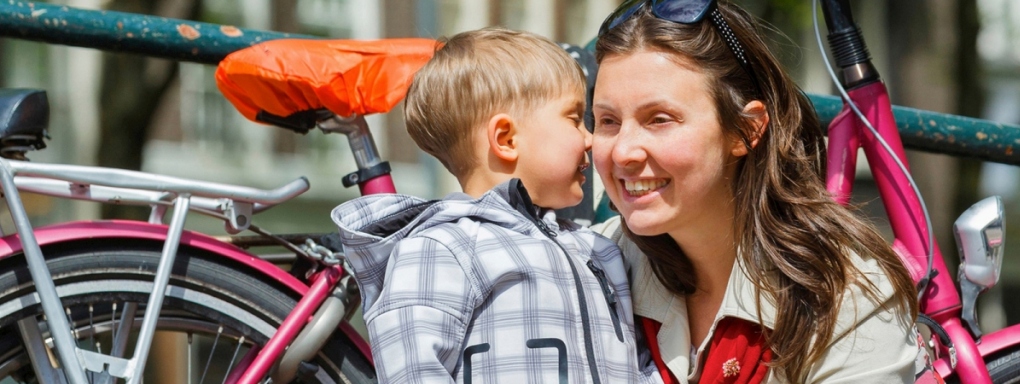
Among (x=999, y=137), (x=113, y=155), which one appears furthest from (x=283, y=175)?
(x=999, y=137)

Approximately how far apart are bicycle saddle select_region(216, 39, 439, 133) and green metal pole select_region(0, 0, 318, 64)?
0.67 ft

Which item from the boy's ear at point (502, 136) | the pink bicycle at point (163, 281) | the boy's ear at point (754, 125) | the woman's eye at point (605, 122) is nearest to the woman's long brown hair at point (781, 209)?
the boy's ear at point (754, 125)

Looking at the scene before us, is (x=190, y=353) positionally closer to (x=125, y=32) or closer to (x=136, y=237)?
(x=136, y=237)

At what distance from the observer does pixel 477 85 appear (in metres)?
2.31

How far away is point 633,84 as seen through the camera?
2064 millimetres

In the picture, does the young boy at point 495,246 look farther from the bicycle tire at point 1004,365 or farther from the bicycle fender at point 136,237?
the bicycle tire at point 1004,365

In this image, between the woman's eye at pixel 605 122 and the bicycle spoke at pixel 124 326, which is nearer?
the woman's eye at pixel 605 122

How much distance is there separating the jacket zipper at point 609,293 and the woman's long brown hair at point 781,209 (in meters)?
0.25

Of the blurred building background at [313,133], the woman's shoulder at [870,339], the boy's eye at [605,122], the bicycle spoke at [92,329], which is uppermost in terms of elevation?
the blurred building background at [313,133]

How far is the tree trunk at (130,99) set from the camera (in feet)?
18.5

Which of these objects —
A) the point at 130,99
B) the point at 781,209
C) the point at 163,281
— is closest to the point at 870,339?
the point at 781,209

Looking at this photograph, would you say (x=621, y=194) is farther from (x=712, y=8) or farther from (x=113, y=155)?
(x=113, y=155)

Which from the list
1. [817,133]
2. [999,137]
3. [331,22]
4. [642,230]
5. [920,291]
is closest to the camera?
[642,230]

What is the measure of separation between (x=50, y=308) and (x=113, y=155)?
3.67m
